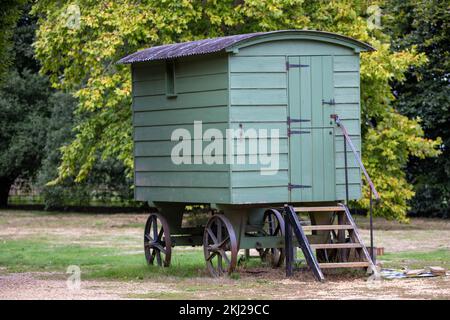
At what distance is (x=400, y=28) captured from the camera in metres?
28.6

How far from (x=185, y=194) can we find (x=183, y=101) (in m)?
1.42

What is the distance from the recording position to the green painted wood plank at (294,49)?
13750 millimetres

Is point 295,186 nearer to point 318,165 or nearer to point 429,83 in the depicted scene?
point 318,165

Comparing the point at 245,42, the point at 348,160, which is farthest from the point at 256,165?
the point at 245,42

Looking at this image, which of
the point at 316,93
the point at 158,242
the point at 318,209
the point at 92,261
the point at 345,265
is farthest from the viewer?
→ the point at 92,261

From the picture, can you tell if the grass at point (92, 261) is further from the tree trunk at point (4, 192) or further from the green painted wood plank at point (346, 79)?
the tree trunk at point (4, 192)

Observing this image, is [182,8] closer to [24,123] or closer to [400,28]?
[400,28]

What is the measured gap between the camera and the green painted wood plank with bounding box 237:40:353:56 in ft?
45.1

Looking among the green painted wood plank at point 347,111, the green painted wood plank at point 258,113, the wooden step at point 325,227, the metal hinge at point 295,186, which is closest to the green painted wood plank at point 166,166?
the green painted wood plank at point 258,113

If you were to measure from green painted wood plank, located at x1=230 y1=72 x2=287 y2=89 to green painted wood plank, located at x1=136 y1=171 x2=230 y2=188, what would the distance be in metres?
1.29

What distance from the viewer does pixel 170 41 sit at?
20594 mm

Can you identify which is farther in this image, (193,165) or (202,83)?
(193,165)

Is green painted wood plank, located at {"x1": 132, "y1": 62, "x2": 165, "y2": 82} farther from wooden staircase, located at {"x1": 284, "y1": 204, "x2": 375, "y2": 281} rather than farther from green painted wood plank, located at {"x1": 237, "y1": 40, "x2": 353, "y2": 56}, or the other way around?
wooden staircase, located at {"x1": 284, "y1": 204, "x2": 375, "y2": 281}

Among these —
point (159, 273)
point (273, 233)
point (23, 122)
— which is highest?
A: point (23, 122)
